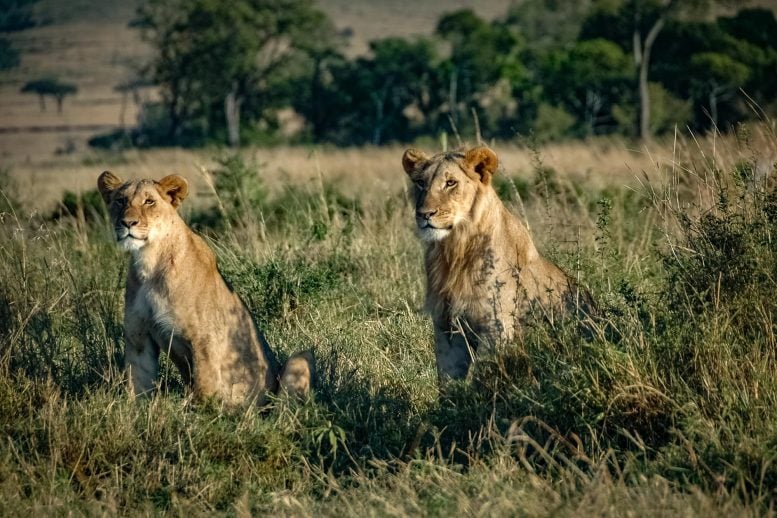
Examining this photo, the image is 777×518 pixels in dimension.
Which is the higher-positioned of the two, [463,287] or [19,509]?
[463,287]

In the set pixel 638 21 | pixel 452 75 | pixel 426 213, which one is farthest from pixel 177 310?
pixel 638 21

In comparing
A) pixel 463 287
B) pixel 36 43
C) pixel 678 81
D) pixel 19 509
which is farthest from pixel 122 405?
pixel 36 43

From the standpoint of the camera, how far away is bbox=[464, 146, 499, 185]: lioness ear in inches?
213

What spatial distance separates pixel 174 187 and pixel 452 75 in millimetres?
37017

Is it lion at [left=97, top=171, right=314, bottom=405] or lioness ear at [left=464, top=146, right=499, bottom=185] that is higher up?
lioness ear at [left=464, top=146, right=499, bottom=185]

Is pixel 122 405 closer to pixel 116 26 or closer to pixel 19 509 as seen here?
pixel 19 509

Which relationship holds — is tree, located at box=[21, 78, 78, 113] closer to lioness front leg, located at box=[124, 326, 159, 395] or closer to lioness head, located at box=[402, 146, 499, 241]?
lioness front leg, located at box=[124, 326, 159, 395]

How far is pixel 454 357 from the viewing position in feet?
Answer: 18.5

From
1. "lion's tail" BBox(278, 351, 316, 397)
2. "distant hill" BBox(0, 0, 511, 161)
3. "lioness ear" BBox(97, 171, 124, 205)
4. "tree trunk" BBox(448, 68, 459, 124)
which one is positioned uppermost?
"lioness ear" BBox(97, 171, 124, 205)

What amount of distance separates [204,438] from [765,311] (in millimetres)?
2673

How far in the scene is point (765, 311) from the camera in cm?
507

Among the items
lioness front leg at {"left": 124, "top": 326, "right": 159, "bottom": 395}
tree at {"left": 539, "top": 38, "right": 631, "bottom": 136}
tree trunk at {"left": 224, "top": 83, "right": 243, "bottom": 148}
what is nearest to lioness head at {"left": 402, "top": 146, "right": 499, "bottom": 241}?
lioness front leg at {"left": 124, "top": 326, "right": 159, "bottom": 395}

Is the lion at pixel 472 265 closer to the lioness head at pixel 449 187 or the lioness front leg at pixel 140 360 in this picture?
the lioness head at pixel 449 187

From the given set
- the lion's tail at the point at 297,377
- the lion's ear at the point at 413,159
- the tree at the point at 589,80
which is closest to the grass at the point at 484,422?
the lion's tail at the point at 297,377
